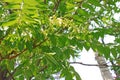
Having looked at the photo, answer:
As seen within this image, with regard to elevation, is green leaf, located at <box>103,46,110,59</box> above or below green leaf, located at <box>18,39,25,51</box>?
below

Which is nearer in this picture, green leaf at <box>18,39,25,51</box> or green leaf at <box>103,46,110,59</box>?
green leaf at <box>18,39,25,51</box>

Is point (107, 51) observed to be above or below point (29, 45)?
below

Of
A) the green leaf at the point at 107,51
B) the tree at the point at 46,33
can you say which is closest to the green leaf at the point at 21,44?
the tree at the point at 46,33

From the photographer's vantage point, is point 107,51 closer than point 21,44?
No

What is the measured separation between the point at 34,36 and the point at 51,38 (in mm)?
128

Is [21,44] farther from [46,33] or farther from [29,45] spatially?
[46,33]

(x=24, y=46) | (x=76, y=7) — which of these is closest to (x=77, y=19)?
(x=76, y=7)

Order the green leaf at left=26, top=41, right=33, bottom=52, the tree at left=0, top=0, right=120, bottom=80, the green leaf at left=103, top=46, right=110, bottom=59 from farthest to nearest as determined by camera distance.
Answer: the green leaf at left=103, top=46, right=110, bottom=59
the green leaf at left=26, top=41, right=33, bottom=52
the tree at left=0, top=0, right=120, bottom=80

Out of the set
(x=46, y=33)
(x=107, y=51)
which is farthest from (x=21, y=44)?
(x=107, y=51)

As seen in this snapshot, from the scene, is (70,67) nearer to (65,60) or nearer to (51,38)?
(65,60)

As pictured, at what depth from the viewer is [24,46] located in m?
2.18

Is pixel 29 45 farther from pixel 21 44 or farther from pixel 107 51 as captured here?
pixel 107 51

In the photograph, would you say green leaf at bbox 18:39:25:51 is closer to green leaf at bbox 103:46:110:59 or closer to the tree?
the tree

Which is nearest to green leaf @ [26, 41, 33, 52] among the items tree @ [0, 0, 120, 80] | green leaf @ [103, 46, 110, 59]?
tree @ [0, 0, 120, 80]
